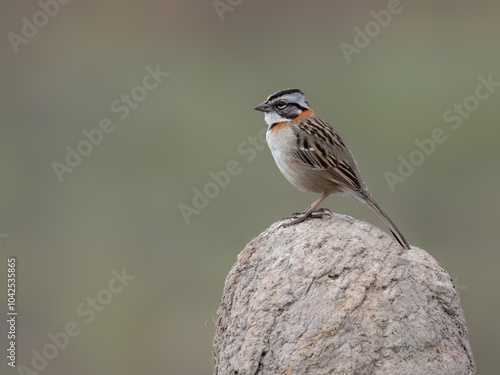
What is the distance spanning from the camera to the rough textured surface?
897 centimetres

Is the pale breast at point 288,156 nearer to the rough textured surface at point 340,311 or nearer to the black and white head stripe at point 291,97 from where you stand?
the black and white head stripe at point 291,97

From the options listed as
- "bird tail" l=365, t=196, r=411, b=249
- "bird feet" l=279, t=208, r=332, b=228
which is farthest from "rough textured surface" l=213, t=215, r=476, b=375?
"bird feet" l=279, t=208, r=332, b=228

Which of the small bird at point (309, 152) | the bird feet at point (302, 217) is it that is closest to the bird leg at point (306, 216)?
the bird feet at point (302, 217)

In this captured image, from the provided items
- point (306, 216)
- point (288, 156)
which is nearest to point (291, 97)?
point (288, 156)

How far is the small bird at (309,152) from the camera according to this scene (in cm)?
1077

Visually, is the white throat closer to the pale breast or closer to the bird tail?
the pale breast

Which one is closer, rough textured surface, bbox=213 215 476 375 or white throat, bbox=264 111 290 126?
rough textured surface, bbox=213 215 476 375

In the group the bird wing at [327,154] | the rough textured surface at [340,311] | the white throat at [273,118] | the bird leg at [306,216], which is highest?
the white throat at [273,118]

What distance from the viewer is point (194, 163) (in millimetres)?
22125

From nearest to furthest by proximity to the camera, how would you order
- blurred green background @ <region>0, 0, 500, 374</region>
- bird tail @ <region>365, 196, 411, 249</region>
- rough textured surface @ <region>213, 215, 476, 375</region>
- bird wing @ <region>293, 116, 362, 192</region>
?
rough textured surface @ <region>213, 215, 476, 375</region>
bird tail @ <region>365, 196, 411, 249</region>
bird wing @ <region>293, 116, 362, 192</region>
blurred green background @ <region>0, 0, 500, 374</region>

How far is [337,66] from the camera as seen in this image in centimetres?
2575

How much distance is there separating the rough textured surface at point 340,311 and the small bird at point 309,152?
1.02m

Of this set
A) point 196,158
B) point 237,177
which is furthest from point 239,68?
point 237,177

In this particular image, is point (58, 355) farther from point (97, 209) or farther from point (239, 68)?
point (239, 68)
